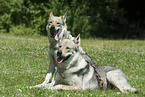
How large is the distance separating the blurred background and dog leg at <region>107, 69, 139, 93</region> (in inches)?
641

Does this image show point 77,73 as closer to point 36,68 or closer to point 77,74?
point 77,74

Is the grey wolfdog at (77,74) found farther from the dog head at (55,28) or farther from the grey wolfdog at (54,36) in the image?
the dog head at (55,28)

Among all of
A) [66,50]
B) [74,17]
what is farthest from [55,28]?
[74,17]

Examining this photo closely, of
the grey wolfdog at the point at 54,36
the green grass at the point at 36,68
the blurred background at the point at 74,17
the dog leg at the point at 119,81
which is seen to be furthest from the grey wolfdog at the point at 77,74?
the blurred background at the point at 74,17

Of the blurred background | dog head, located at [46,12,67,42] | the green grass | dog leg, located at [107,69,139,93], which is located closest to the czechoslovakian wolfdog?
dog leg, located at [107,69,139,93]

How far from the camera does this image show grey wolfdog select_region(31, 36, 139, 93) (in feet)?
22.9

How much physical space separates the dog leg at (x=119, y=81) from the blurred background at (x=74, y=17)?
1627cm

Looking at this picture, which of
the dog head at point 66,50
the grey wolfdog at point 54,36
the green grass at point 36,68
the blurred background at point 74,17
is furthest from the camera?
the blurred background at point 74,17

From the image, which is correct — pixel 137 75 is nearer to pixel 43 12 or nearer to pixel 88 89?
pixel 88 89

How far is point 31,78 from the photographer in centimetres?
891

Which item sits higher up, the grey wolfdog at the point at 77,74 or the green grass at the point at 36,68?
the grey wolfdog at the point at 77,74

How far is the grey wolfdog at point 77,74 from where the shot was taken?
22.9ft

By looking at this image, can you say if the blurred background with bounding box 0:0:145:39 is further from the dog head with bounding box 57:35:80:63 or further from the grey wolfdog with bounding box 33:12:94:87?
the dog head with bounding box 57:35:80:63

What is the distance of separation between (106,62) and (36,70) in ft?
12.5
